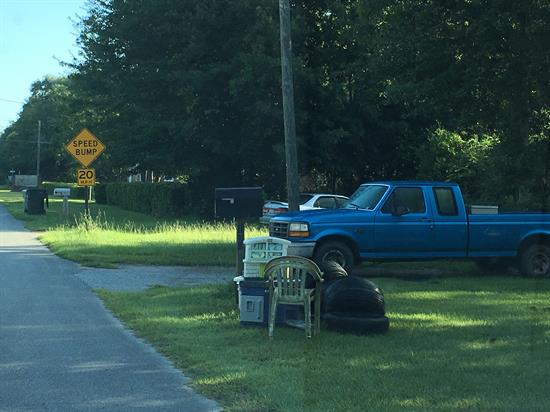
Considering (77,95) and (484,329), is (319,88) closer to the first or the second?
(77,95)

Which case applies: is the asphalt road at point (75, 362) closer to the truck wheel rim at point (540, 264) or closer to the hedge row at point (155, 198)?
the truck wheel rim at point (540, 264)

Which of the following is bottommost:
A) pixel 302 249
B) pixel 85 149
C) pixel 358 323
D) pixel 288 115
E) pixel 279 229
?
pixel 358 323

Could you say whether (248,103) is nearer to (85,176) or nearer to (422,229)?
(85,176)

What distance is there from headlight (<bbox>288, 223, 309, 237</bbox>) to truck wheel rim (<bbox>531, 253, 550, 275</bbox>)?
4.82m

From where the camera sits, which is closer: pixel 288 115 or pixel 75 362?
pixel 75 362

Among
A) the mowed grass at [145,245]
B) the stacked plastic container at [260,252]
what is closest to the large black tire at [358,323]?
the stacked plastic container at [260,252]

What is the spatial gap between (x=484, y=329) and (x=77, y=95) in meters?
34.3

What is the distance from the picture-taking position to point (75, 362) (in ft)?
24.6

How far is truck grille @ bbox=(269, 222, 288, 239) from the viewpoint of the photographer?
13.5 meters

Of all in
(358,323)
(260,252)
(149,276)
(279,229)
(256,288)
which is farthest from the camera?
(149,276)

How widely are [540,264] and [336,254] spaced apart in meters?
4.38

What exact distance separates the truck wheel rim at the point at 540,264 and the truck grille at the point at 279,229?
203 inches

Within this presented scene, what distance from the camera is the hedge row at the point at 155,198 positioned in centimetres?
3612

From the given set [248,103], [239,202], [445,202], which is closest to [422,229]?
[445,202]
